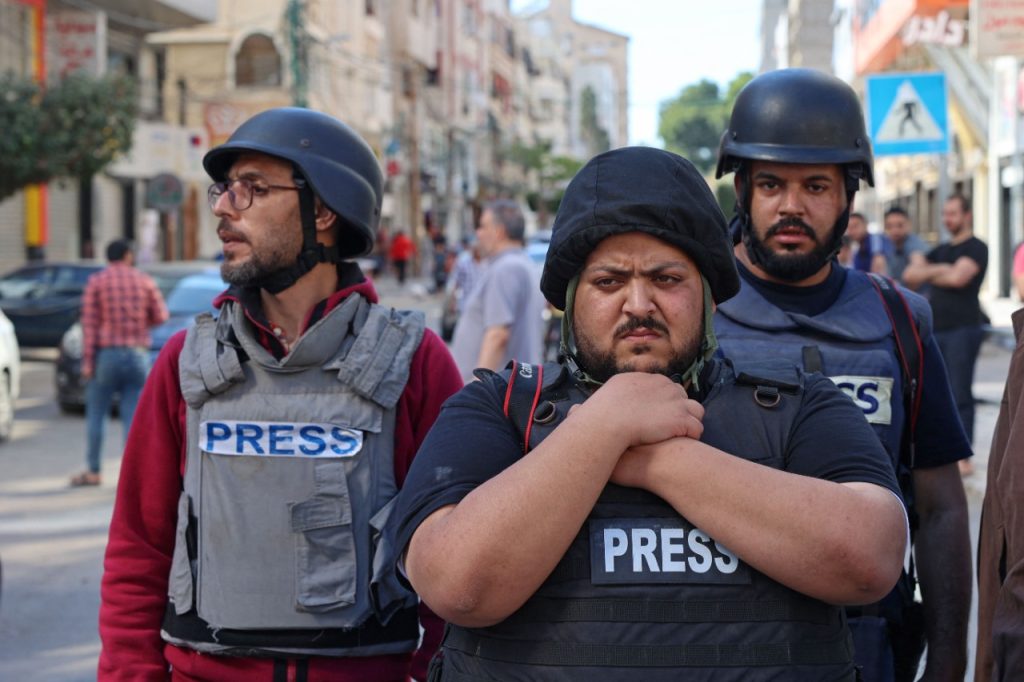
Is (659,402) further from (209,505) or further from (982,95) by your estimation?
(982,95)

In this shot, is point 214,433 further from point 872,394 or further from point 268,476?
point 872,394

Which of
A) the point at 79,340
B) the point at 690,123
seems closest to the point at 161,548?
the point at 79,340

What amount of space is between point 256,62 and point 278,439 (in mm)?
42578

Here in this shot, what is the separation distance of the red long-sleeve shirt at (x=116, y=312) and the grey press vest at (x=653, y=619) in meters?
9.28

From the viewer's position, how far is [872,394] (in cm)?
315

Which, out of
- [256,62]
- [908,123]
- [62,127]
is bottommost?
[908,123]

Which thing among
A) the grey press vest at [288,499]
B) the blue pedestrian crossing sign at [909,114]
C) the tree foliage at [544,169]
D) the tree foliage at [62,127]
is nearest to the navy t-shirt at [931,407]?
the grey press vest at [288,499]

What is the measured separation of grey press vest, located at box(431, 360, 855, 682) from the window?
43.2m

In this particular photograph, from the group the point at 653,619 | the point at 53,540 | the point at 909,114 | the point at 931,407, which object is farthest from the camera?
the point at 909,114

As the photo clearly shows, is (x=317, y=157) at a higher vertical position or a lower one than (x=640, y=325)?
higher

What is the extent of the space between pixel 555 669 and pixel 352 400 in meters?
1.14

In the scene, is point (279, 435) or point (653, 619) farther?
point (279, 435)

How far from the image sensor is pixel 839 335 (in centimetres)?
322

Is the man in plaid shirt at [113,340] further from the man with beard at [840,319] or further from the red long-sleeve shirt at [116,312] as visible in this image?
the man with beard at [840,319]
